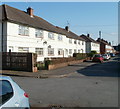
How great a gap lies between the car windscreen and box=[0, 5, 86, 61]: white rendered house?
1584 centimetres

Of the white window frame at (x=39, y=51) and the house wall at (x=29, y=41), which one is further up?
the house wall at (x=29, y=41)

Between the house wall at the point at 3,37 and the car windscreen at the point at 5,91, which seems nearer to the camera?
the car windscreen at the point at 5,91

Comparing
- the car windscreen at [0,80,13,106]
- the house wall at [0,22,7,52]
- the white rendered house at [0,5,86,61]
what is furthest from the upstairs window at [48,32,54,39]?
the car windscreen at [0,80,13,106]

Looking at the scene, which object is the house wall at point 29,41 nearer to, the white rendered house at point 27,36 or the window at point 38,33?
the white rendered house at point 27,36

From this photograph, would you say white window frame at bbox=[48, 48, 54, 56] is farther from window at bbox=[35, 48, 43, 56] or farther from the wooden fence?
the wooden fence

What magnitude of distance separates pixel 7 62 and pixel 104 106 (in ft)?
42.6

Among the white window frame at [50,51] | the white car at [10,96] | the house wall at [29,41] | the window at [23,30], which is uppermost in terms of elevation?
the window at [23,30]

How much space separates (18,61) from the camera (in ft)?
51.9

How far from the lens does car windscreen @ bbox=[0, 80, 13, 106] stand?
3151mm

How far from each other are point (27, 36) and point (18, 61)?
6.91 meters

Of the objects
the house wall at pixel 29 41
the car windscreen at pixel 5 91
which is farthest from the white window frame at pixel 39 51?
the car windscreen at pixel 5 91

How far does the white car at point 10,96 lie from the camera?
3.15 metres

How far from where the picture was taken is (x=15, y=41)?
19.7 metres

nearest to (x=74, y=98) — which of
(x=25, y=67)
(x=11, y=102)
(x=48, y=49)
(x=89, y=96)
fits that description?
(x=89, y=96)
